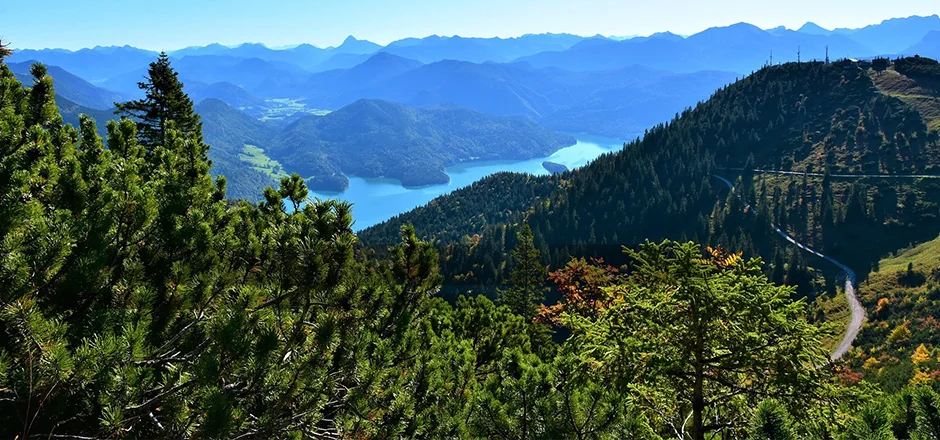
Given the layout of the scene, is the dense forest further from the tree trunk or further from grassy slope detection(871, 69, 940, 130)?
grassy slope detection(871, 69, 940, 130)

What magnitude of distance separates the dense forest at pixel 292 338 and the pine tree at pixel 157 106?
17.1 metres

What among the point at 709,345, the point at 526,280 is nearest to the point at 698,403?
the point at 709,345

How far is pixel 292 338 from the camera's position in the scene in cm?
483

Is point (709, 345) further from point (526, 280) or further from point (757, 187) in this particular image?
point (757, 187)

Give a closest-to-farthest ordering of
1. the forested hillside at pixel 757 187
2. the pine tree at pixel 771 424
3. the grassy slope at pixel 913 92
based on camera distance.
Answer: the pine tree at pixel 771 424, the forested hillside at pixel 757 187, the grassy slope at pixel 913 92

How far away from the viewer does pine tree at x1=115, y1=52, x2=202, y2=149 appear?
24469 mm

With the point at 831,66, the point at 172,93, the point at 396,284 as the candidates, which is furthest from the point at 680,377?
the point at 831,66

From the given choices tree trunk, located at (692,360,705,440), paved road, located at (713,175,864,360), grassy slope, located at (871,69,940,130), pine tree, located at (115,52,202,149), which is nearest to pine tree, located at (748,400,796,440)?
tree trunk, located at (692,360,705,440)

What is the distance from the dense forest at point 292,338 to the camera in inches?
141

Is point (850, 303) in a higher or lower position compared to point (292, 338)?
lower

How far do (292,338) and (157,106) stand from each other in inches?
1023

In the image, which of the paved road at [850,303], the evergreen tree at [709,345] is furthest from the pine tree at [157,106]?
the paved road at [850,303]

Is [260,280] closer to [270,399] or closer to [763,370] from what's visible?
[270,399]

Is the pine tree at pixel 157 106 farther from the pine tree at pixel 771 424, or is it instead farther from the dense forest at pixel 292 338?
the pine tree at pixel 771 424
